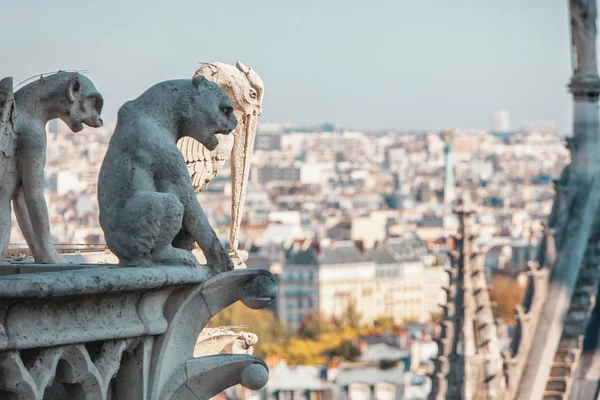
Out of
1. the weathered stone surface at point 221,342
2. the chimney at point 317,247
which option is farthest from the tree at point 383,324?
the weathered stone surface at point 221,342

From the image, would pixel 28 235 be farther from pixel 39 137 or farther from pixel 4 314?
pixel 4 314

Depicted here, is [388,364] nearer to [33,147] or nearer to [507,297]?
[507,297]

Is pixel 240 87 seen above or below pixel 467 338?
above

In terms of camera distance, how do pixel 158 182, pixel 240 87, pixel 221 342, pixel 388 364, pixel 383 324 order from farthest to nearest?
pixel 383 324 < pixel 388 364 < pixel 240 87 < pixel 221 342 < pixel 158 182

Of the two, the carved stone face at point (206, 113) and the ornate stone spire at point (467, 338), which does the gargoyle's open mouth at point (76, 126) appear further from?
→ the ornate stone spire at point (467, 338)

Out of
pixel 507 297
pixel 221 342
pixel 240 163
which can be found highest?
pixel 240 163

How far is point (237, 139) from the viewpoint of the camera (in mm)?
6574

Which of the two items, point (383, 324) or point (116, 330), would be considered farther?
point (383, 324)

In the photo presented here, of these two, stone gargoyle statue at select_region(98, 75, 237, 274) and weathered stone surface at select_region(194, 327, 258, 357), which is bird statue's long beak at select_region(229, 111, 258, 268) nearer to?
weathered stone surface at select_region(194, 327, 258, 357)

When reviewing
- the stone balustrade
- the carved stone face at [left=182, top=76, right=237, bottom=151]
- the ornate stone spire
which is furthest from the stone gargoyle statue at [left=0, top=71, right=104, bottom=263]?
the ornate stone spire

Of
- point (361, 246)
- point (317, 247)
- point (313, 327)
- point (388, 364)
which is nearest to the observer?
point (388, 364)

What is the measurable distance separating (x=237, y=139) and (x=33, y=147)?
1387mm

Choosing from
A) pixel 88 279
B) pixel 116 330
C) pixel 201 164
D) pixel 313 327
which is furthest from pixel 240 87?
pixel 313 327

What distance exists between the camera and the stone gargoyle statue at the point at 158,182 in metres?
4.32
